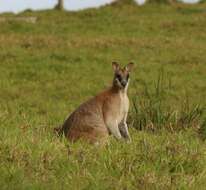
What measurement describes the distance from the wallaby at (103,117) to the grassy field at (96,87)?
0.24 meters

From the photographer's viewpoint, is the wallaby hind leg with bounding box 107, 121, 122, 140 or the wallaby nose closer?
the wallaby hind leg with bounding box 107, 121, 122, 140

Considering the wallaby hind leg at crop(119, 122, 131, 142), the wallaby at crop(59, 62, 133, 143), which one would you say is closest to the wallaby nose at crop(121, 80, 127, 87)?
the wallaby at crop(59, 62, 133, 143)

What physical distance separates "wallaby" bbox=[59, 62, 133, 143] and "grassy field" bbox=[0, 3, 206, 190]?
0.24 meters

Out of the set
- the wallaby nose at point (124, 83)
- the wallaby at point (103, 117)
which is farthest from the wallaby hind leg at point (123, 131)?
the wallaby nose at point (124, 83)

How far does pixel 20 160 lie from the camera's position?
698 centimetres

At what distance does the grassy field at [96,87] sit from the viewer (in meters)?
6.74

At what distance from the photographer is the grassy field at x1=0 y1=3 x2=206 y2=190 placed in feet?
22.1

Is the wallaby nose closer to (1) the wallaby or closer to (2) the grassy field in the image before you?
(1) the wallaby

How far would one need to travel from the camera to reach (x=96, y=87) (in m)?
17.1

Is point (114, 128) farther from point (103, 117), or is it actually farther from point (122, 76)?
→ point (122, 76)

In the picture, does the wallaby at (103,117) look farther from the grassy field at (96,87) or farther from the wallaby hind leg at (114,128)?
the grassy field at (96,87)

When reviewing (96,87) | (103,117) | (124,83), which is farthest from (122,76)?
(96,87)

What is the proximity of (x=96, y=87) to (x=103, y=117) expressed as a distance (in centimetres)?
765

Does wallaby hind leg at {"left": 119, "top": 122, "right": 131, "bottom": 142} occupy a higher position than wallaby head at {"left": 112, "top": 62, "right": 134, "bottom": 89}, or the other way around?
wallaby head at {"left": 112, "top": 62, "right": 134, "bottom": 89}
